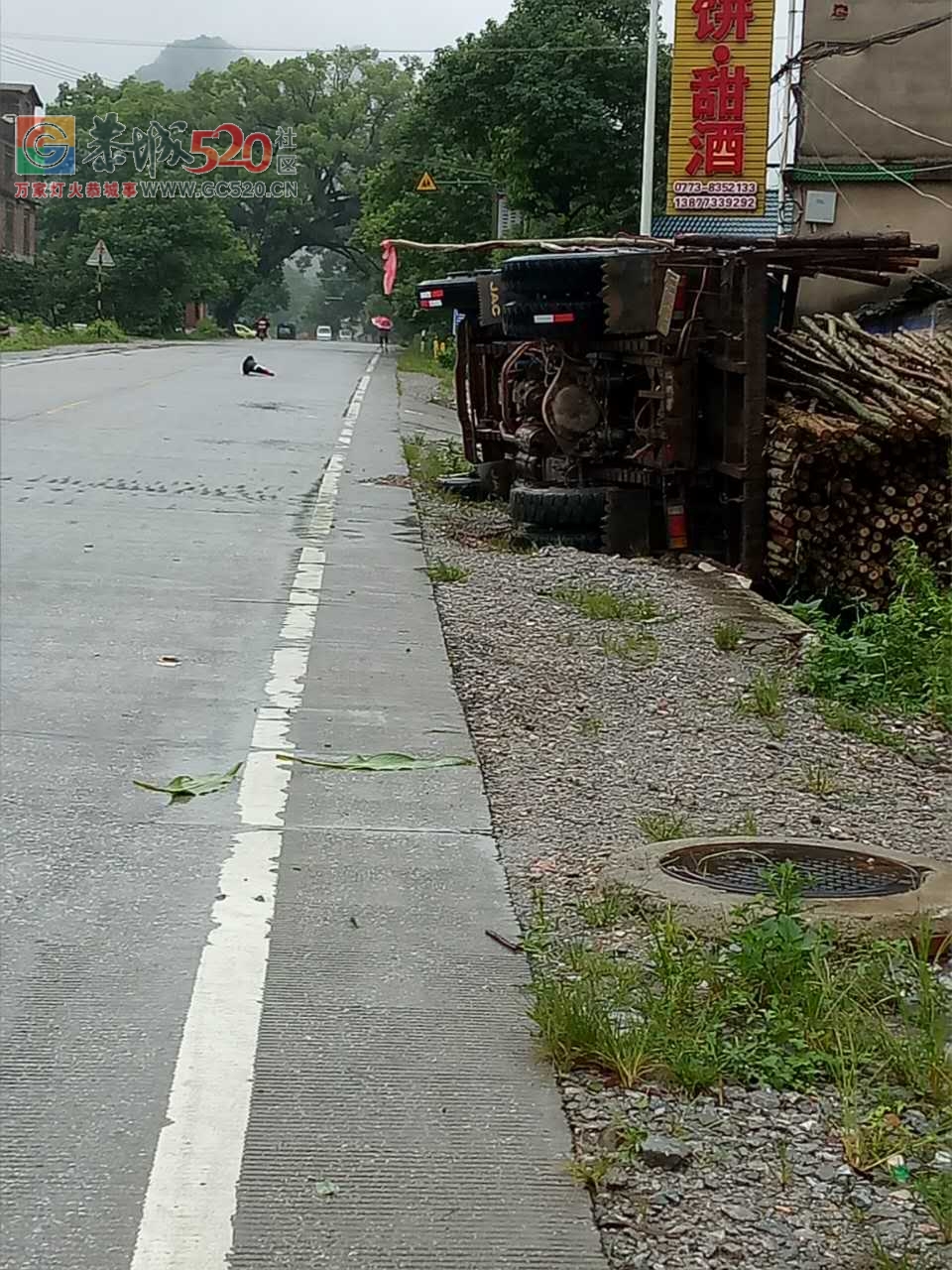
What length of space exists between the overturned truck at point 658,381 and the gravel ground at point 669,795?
45 centimetres

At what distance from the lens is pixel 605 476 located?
494 inches

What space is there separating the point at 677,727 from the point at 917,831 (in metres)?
1.59

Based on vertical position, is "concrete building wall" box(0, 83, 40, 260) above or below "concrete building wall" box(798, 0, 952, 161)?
above

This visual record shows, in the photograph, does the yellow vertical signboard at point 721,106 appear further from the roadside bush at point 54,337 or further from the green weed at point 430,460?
the roadside bush at point 54,337

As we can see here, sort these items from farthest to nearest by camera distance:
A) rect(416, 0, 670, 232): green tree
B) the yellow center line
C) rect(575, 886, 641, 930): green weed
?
rect(416, 0, 670, 232): green tree, the yellow center line, rect(575, 886, 641, 930): green weed

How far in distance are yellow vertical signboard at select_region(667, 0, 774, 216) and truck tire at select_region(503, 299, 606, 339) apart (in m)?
10.6

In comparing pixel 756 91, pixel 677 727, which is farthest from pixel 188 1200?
pixel 756 91

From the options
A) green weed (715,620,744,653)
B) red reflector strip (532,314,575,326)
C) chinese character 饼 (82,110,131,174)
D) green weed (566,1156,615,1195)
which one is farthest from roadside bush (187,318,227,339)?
green weed (566,1156,615,1195)

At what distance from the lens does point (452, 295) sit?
1612 centimetres

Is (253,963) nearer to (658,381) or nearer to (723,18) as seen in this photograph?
(658,381)

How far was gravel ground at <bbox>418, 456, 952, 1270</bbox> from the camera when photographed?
324cm

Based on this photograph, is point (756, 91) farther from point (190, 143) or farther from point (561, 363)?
point (190, 143)

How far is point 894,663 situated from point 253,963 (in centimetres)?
475

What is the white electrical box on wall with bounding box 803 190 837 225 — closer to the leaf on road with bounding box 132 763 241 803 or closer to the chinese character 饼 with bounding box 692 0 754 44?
the chinese character 饼 with bounding box 692 0 754 44
